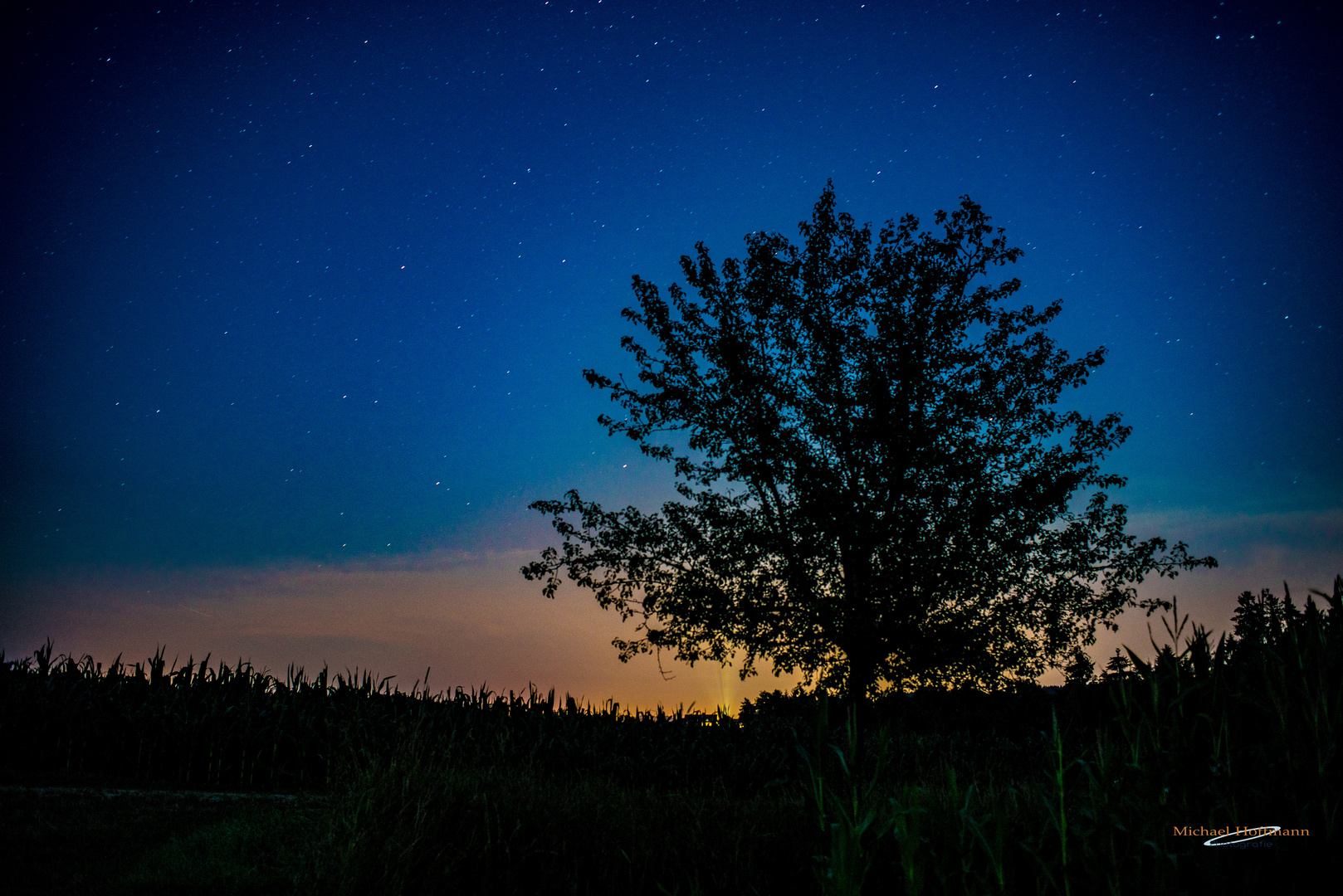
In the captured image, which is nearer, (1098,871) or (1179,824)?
(1098,871)

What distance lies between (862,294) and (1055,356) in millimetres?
3978

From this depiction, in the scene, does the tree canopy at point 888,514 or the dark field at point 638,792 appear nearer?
the dark field at point 638,792

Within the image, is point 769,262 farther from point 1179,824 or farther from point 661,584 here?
point 1179,824

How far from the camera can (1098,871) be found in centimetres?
309

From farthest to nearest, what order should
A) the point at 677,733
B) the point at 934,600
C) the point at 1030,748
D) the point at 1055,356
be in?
the point at 1055,356, the point at 934,600, the point at 1030,748, the point at 677,733

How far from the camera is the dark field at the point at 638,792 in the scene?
314 cm

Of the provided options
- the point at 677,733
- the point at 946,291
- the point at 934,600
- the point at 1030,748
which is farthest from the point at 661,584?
the point at 946,291

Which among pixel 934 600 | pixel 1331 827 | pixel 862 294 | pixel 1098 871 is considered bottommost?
pixel 1098 871

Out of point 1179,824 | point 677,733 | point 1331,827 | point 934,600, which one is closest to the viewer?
point 1331,827

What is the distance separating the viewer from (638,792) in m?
8.16

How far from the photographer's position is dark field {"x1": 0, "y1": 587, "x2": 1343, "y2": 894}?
3.14m

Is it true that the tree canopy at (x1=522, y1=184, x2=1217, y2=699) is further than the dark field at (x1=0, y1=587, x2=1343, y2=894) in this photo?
Yes

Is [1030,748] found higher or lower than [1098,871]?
lower

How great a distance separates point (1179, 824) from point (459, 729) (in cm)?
852
